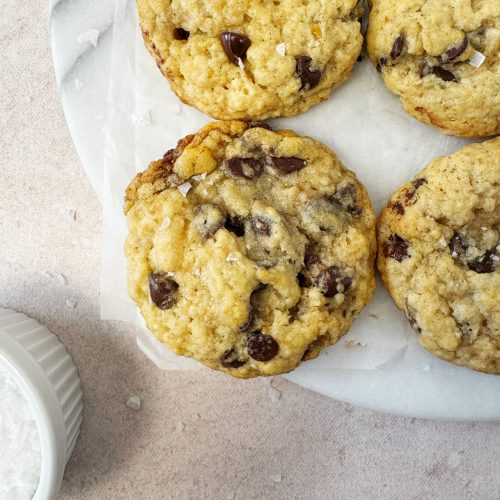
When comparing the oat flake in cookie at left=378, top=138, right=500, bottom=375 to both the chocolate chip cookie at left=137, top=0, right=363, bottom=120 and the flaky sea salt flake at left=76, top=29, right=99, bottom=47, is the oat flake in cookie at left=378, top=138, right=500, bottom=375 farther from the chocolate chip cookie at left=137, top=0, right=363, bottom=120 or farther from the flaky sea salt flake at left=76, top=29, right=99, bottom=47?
the flaky sea salt flake at left=76, top=29, right=99, bottom=47

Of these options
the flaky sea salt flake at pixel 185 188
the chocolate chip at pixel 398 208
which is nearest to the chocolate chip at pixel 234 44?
the flaky sea salt flake at pixel 185 188

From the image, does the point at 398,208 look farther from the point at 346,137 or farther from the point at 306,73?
the point at 306,73

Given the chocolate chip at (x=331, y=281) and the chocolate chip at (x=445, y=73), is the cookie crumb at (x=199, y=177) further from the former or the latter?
the chocolate chip at (x=445, y=73)

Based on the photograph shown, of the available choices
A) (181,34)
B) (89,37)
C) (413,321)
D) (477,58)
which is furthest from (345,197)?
(89,37)

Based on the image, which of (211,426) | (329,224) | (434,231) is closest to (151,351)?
(211,426)

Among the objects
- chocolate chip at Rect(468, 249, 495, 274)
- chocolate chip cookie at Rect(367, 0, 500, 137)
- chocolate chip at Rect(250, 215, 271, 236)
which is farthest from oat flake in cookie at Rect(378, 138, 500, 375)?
chocolate chip at Rect(250, 215, 271, 236)

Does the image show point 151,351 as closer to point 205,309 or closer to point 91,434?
point 205,309
